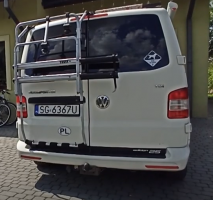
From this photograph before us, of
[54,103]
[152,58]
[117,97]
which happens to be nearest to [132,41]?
[152,58]

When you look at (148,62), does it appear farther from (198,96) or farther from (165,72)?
(198,96)

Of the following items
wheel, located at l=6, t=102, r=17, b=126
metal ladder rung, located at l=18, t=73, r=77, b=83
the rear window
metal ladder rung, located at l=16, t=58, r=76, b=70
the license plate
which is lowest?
wheel, located at l=6, t=102, r=17, b=126

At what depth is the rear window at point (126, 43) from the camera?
100 inches

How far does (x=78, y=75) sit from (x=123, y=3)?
557 centimetres

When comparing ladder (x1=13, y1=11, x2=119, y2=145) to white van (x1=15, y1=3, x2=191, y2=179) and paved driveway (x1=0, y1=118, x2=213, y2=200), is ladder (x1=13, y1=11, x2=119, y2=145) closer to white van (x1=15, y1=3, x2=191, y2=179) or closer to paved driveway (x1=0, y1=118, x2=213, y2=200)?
white van (x1=15, y1=3, x2=191, y2=179)

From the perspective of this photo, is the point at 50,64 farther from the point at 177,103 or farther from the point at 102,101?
the point at 177,103

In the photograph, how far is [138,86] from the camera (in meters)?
2.54

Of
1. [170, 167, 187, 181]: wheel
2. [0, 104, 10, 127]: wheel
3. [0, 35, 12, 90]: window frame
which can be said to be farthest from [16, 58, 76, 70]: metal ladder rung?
[0, 35, 12, 90]: window frame

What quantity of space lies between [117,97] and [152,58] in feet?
1.82

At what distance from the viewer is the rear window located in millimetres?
2545

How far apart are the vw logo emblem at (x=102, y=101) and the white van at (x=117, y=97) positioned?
1 centimetres

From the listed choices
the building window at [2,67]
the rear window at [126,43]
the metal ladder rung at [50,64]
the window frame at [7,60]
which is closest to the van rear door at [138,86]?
the rear window at [126,43]

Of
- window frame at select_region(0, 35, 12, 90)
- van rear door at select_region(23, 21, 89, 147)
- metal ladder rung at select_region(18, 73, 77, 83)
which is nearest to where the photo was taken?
metal ladder rung at select_region(18, 73, 77, 83)

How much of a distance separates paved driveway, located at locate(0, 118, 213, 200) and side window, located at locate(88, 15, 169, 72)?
153 centimetres
